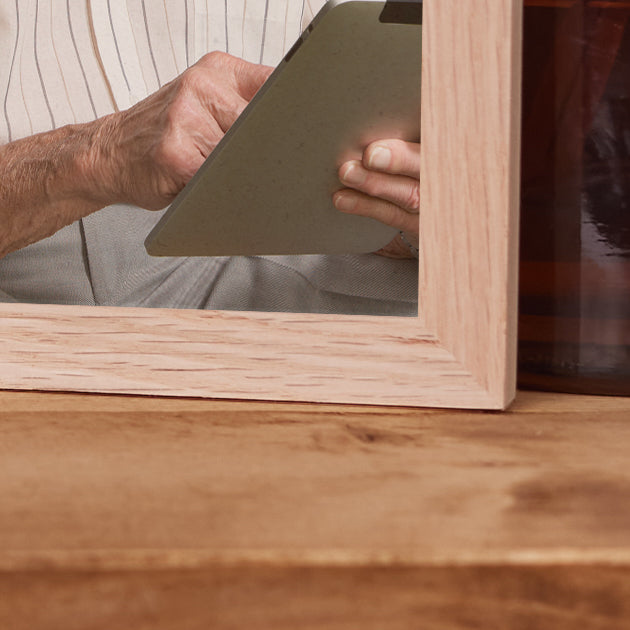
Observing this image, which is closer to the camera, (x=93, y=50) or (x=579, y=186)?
(x=579, y=186)

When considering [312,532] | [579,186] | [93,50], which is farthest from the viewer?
[93,50]

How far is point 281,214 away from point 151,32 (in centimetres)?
13

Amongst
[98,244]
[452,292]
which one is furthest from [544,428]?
[98,244]

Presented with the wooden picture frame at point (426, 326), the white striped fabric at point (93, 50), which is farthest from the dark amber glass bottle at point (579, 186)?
the white striped fabric at point (93, 50)

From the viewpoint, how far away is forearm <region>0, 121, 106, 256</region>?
0.31 m

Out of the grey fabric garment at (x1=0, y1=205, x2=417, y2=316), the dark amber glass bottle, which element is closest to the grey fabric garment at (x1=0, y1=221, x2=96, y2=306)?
the grey fabric garment at (x1=0, y1=205, x2=417, y2=316)

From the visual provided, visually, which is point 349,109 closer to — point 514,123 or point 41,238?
point 514,123

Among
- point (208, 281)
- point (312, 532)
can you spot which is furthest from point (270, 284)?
point (312, 532)

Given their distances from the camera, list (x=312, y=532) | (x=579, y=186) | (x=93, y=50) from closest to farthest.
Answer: (x=312, y=532) → (x=579, y=186) → (x=93, y=50)

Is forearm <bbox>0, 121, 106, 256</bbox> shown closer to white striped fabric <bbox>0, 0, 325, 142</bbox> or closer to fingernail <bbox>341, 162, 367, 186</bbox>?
white striped fabric <bbox>0, 0, 325, 142</bbox>

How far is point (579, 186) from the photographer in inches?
8.6

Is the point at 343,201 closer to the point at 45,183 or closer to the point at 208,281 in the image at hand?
the point at 208,281

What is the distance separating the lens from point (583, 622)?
11cm

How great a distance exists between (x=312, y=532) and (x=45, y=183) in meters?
0.25
